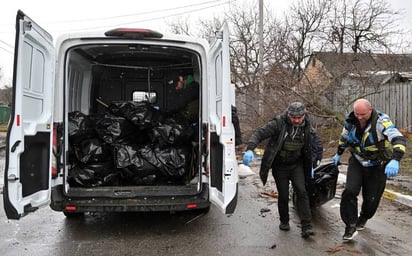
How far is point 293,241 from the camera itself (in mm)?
4773

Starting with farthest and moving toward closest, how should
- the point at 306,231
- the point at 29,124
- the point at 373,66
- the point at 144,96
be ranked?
the point at 373,66
the point at 144,96
the point at 306,231
the point at 29,124

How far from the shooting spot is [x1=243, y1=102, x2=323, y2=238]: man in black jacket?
4.90m

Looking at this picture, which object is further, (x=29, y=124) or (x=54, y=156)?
(x=54, y=156)

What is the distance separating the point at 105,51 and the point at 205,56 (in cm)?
178

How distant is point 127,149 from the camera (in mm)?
5605

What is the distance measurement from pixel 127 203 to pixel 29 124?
1342mm

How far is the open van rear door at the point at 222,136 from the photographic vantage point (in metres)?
4.32

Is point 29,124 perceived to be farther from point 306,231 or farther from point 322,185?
point 322,185

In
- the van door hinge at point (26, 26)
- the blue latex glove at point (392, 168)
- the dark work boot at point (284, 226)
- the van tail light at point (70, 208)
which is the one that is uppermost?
the van door hinge at point (26, 26)

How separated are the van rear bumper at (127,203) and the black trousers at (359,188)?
1584mm

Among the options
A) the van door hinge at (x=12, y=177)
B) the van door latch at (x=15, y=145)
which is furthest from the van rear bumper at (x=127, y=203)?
the van door latch at (x=15, y=145)

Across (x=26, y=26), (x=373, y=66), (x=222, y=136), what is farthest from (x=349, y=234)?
(x=373, y=66)

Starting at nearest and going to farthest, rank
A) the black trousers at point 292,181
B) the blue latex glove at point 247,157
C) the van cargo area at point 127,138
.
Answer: the blue latex glove at point 247,157, the black trousers at point 292,181, the van cargo area at point 127,138

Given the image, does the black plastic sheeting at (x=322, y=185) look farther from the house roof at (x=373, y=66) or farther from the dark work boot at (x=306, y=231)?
the house roof at (x=373, y=66)
